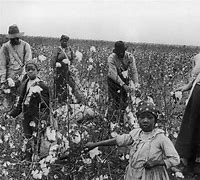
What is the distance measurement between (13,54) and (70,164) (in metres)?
3.63

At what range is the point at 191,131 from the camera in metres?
5.48

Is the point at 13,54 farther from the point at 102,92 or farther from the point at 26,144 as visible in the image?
the point at 26,144

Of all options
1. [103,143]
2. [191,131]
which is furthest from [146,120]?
[191,131]

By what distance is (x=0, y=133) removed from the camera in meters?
5.71

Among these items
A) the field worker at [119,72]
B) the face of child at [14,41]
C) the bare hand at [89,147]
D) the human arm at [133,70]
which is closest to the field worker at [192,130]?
the field worker at [119,72]

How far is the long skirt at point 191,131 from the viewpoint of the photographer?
17.9ft

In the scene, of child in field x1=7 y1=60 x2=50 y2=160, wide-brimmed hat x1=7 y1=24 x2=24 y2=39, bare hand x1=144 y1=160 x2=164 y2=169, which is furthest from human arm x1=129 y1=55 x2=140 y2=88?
bare hand x1=144 y1=160 x2=164 y2=169

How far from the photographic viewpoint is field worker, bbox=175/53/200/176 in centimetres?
546

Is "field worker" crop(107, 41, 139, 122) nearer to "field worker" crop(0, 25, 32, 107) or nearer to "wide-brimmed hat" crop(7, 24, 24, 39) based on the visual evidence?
"field worker" crop(0, 25, 32, 107)

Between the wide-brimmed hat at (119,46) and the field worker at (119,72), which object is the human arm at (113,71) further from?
the wide-brimmed hat at (119,46)

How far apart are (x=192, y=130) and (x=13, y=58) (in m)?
3.14

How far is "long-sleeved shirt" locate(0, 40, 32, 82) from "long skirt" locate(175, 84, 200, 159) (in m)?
2.81

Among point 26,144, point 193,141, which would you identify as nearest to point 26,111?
point 26,144

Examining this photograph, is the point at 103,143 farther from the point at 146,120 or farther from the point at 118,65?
the point at 118,65
